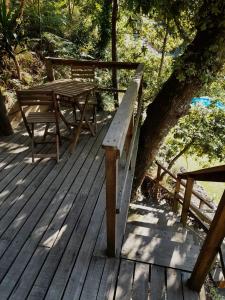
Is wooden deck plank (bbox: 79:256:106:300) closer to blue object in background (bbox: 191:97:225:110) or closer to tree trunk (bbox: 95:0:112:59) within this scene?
blue object in background (bbox: 191:97:225:110)

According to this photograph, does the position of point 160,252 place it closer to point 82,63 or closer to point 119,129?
point 119,129

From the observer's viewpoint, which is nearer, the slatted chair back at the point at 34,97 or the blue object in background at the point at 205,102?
the slatted chair back at the point at 34,97

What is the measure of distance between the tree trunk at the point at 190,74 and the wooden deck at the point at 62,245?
1512mm

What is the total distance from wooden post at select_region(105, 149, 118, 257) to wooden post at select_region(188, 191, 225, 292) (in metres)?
0.68

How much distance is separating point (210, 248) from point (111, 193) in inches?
31.2

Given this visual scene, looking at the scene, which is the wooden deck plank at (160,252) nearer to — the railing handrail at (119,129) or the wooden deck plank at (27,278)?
the wooden deck plank at (27,278)

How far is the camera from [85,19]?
966 centimetres

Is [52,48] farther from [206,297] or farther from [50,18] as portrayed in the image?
[206,297]

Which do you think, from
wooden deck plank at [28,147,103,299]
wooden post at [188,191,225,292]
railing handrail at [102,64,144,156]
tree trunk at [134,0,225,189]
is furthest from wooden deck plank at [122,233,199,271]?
tree trunk at [134,0,225,189]

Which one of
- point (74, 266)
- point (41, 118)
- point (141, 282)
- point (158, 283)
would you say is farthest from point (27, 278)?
point (41, 118)

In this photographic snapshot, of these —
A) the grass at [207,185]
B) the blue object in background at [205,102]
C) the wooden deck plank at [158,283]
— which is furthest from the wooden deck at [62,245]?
the grass at [207,185]

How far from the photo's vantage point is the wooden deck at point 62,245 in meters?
1.89

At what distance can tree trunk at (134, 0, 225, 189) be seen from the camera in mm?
3131

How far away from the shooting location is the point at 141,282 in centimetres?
198
